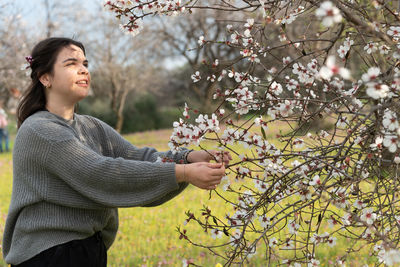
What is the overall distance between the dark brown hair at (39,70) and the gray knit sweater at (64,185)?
0.16 meters

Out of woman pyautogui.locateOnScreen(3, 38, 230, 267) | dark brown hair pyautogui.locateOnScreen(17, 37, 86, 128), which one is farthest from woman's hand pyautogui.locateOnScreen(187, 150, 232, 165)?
dark brown hair pyautogui.locateOnScreen(17, 37, 86, 128)

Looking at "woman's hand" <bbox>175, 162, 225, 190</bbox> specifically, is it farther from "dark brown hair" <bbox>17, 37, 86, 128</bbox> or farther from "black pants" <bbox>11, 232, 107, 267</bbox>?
"dark brown hair" <bbox>17, 37, 86, 128</bbox>

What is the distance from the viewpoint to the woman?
209cm

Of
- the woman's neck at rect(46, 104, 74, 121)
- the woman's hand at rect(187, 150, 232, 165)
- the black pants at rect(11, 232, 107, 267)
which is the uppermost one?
the woman's neck at rect(46, 104, 74, 121)

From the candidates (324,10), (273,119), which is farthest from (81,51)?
(324,10)

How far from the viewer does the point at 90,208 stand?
2.27 meters

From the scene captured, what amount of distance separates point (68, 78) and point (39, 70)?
21 cm

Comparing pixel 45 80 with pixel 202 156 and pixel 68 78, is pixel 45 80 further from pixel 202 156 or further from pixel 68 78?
pixel 202 156

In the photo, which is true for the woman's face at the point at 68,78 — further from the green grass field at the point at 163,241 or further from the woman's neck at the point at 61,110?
the green grass field at the point at 163,241

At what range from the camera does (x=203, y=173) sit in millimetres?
1978

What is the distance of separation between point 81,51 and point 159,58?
21.7 m

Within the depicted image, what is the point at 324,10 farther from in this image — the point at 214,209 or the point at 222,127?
the point at 214,209

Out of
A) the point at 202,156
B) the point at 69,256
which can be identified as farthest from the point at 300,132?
→ the point at 69,256

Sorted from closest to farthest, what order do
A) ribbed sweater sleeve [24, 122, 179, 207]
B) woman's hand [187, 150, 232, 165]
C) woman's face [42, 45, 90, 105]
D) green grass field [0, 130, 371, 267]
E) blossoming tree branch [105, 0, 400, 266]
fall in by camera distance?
blossoming tree branch [105, 0, 400, 266], ribbed sweater sleeve [24, 122, 179, 207], woman's hand [187, 150, 232, 165], woman's face [42, 45, 90, 105], green grass field [0, 130, 371, 267]
